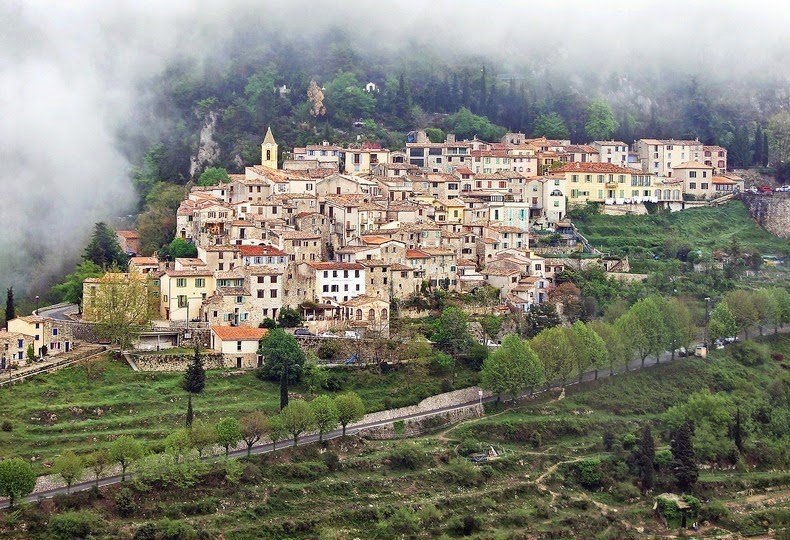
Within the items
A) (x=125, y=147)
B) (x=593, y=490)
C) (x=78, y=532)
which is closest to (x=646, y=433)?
(x=593, y=490)

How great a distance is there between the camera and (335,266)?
7425cm

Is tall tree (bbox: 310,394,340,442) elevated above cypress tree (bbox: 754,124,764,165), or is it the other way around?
cypress tree (bbox: 754,124,764,165)

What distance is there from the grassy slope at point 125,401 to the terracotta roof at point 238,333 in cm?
172

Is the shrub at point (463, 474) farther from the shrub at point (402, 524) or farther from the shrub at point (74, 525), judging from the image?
the shrub at point (74, 525)

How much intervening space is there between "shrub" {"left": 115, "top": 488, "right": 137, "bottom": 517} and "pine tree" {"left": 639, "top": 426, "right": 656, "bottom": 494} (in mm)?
21258

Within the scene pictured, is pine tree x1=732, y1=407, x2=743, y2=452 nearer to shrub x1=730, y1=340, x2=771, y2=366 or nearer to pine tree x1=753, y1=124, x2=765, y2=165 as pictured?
shrub x1=730, y1=340, x2=771, y2=366

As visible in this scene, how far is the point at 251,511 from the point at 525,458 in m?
13.1

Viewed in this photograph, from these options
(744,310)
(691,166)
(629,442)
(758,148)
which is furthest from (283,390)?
(758,148)

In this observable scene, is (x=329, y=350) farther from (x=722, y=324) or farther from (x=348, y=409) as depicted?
(x=722, y=324)

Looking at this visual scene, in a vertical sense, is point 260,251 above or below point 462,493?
above

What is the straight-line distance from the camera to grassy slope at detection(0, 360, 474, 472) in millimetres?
59531

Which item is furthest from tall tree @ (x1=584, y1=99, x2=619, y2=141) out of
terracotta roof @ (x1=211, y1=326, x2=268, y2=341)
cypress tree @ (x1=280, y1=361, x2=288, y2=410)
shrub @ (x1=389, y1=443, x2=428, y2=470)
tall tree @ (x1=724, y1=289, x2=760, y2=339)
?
shrub @ (x1=389, y1=443, x2=428, y2=470)

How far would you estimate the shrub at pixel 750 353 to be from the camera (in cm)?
7725

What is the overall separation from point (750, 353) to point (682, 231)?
50.2ft
